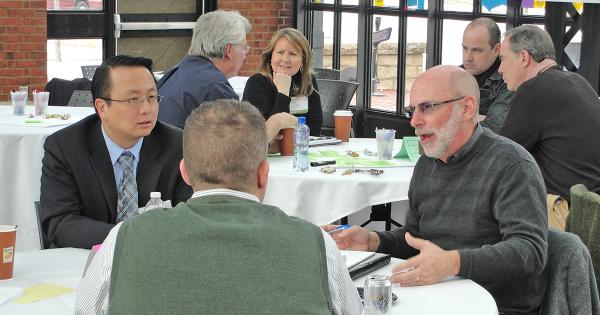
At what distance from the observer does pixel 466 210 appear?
2.97m

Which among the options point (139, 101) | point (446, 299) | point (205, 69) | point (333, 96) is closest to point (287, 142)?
point (205, 69)

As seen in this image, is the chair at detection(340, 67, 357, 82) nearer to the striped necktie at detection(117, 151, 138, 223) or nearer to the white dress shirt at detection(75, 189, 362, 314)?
the striped necktie at detection(117, 151, 138, 223)

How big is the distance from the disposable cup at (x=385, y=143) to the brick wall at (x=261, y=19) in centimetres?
524

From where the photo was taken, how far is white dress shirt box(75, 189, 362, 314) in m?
1.87

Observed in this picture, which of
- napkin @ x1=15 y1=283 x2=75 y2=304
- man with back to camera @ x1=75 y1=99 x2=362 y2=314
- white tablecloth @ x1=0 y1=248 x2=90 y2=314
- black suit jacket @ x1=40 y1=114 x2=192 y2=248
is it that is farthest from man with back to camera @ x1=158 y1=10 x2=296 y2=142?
man with back to camera @ x1=75 y1=99 x2=362 y2=314

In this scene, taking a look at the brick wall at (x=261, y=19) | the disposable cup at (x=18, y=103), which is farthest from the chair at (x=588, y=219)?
the brick wall at (x=261, y=19)

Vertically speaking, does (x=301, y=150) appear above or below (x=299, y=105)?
below

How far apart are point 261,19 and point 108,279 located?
8571mm

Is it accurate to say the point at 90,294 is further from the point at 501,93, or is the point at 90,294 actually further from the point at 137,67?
the point at 501,93

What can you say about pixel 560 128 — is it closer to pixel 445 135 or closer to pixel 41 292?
pixel 445 135

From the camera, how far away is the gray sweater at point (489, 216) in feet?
9.03

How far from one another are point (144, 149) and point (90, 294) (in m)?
1.53

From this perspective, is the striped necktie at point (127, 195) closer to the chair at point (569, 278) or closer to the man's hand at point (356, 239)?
the man's hand at point (356, 239)

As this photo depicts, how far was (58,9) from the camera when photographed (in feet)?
30.1
